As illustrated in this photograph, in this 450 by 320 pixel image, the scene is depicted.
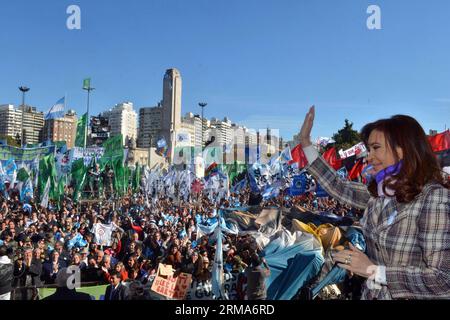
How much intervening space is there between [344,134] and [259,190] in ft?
84.6

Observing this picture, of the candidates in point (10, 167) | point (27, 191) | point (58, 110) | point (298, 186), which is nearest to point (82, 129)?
point (58, 110)

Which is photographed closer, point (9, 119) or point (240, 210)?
point (240, 210)

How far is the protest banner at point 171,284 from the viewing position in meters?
6.64

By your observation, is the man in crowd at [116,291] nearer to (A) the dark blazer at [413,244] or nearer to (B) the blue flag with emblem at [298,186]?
(A) the dark blazer at [413,244]

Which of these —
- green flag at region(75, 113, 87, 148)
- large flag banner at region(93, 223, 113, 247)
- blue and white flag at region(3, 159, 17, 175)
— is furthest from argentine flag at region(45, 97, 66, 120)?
large flag banner at region(93, 223, 113, 247)

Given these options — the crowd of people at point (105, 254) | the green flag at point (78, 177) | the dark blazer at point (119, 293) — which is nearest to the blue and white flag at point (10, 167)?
the green flag at point (78, 177)

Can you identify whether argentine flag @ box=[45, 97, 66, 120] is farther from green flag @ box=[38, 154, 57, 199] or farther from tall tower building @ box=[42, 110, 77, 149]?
tall tower building @ box=[42, 110, 77, 149]

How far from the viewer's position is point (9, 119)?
161 m

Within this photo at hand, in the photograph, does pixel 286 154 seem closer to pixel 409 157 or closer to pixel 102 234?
pixel 102 234

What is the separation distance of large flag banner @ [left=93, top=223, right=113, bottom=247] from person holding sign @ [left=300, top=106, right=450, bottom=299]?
10.9 meters

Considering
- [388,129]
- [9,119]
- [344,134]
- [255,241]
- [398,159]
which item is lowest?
[255,241]
